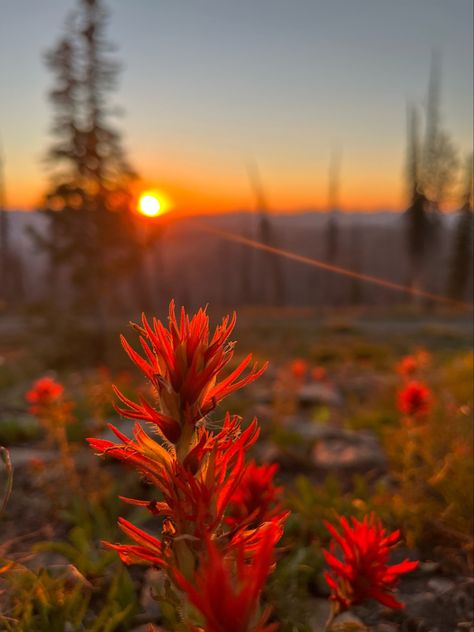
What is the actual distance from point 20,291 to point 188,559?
59634 mm

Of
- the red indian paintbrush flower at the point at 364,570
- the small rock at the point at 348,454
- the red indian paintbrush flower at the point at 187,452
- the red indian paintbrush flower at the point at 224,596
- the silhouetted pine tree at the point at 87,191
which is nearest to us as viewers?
the red indian paintbrush flower at the point at 224,596

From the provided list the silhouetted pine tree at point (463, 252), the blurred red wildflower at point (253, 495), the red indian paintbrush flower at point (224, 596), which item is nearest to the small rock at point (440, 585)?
the blurred red wildflower at point (253, 495)

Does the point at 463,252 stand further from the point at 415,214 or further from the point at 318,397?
the point at 318,397

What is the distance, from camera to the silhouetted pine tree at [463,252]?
3478 centimetres

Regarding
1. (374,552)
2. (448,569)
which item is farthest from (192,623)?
(448,569)

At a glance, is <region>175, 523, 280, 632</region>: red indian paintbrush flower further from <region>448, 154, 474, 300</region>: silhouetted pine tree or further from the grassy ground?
<region>448, 154, 474, 300</region>: silhouetted pine tree

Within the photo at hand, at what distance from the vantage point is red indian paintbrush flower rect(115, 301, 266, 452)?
1.11 meters

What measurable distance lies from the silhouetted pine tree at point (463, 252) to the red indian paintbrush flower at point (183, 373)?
37.0m

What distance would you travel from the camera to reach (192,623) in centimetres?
111

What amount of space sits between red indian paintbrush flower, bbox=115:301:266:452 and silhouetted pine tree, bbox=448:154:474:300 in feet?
121

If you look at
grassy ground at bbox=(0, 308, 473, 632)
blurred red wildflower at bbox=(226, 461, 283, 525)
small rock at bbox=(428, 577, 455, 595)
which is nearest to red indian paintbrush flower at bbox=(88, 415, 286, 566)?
grassy ground at bbox=(0, 308, 473, 632)

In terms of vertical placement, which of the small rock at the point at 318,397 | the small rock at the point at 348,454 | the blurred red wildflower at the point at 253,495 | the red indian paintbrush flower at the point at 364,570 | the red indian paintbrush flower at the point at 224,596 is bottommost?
the small rock at the point at 318,397

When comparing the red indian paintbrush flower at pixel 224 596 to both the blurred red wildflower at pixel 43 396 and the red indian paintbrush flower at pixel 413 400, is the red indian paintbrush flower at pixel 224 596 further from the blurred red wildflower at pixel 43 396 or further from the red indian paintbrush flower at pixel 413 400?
the blurred red wildflower at pixel 43 396

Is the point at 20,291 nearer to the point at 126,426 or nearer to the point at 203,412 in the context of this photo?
the point at 126,426
